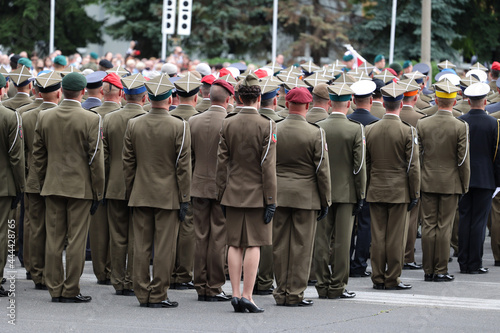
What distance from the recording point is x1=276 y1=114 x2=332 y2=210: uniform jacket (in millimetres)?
9453

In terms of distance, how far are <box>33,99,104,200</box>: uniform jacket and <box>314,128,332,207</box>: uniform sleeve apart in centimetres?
207

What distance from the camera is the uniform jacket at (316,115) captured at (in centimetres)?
1041

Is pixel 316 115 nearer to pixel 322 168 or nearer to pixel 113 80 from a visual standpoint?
pixel 322 168

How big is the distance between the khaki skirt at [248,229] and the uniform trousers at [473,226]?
3927 millimetres

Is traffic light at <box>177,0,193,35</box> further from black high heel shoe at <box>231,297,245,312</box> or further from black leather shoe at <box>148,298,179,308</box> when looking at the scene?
black high heel shoe at <box>231,297,245,312</box>

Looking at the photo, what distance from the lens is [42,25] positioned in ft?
136

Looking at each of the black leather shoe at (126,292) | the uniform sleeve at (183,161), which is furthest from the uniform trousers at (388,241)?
the black leather shoe at (126,292)

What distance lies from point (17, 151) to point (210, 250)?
2134 millimetres

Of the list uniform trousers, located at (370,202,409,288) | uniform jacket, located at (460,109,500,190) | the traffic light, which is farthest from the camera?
the traffic light

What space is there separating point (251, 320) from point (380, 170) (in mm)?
2771

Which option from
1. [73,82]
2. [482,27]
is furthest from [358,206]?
[482,27]

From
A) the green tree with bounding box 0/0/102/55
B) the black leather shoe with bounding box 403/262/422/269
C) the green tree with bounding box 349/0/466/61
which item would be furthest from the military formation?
the green tree with bounding box 0/0/102/55

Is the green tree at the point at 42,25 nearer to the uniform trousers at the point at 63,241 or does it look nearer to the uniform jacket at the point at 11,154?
the uniform jacket at the point at 11,154

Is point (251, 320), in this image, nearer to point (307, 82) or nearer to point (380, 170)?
point (380, 170)
